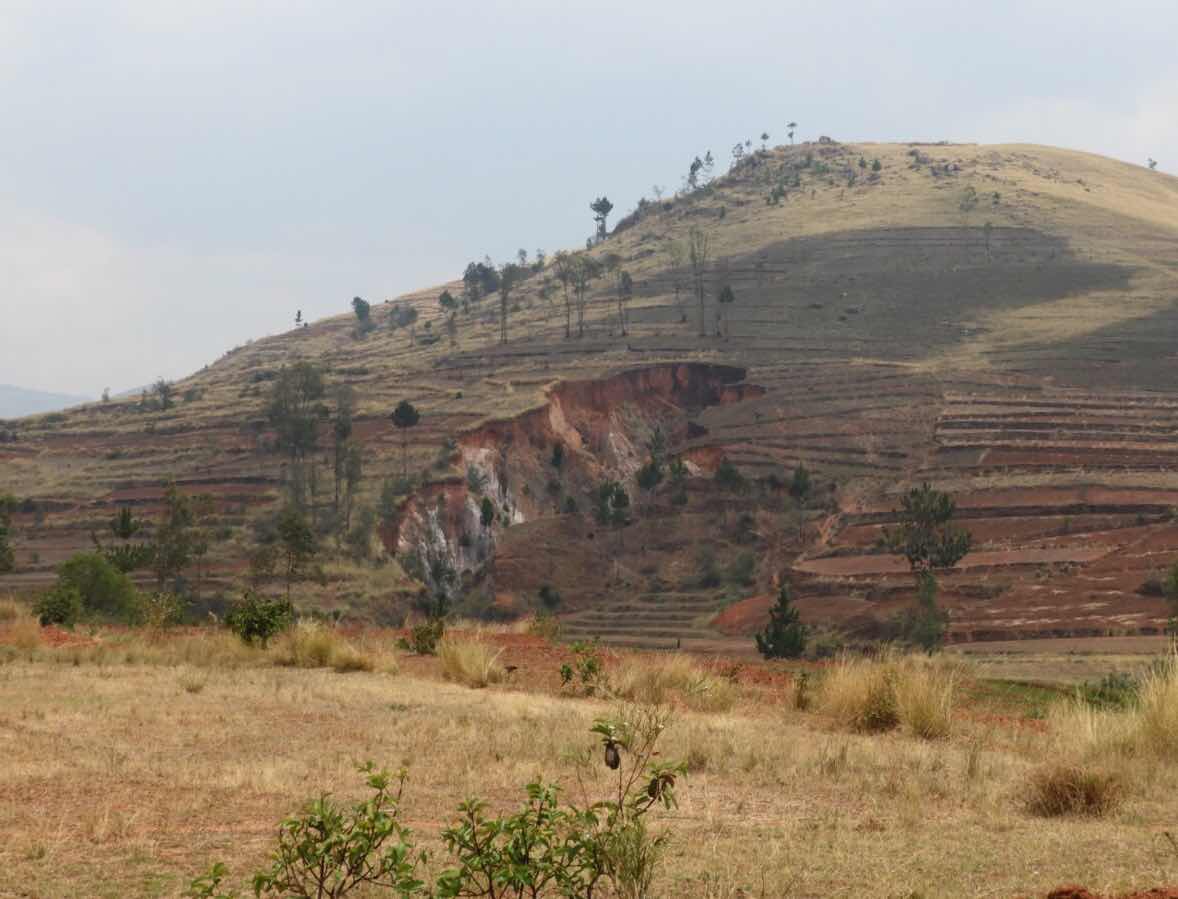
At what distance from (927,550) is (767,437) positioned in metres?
30.4

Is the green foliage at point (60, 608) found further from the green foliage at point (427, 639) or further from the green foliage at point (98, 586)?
the green foliage at point (427, 639)

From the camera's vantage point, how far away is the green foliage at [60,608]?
30172 millimetres

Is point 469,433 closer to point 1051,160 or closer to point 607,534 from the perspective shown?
point 607,534

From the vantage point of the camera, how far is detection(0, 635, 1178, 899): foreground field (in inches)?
305

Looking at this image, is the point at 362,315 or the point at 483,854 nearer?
the point at 483,854

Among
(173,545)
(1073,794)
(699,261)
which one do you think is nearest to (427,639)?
(1073,794)

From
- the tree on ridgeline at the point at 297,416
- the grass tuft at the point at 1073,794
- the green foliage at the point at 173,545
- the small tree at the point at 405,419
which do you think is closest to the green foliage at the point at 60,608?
the green foliage at the point at 173,545

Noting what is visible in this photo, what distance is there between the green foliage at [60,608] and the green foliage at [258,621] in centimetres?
832

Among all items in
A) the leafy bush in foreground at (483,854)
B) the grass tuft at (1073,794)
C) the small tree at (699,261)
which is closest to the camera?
the leafy bush in foreground at (483,854)

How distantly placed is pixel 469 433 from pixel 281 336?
110m

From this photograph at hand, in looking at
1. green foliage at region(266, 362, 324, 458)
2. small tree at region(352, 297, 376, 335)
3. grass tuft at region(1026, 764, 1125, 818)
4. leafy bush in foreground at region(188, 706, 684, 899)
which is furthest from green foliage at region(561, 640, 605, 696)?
small tree at region(352, 297, 376, 335)

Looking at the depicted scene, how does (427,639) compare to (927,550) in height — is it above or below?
above

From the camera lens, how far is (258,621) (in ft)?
77.4

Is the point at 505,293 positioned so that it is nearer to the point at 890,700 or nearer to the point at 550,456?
the point at 550,456
